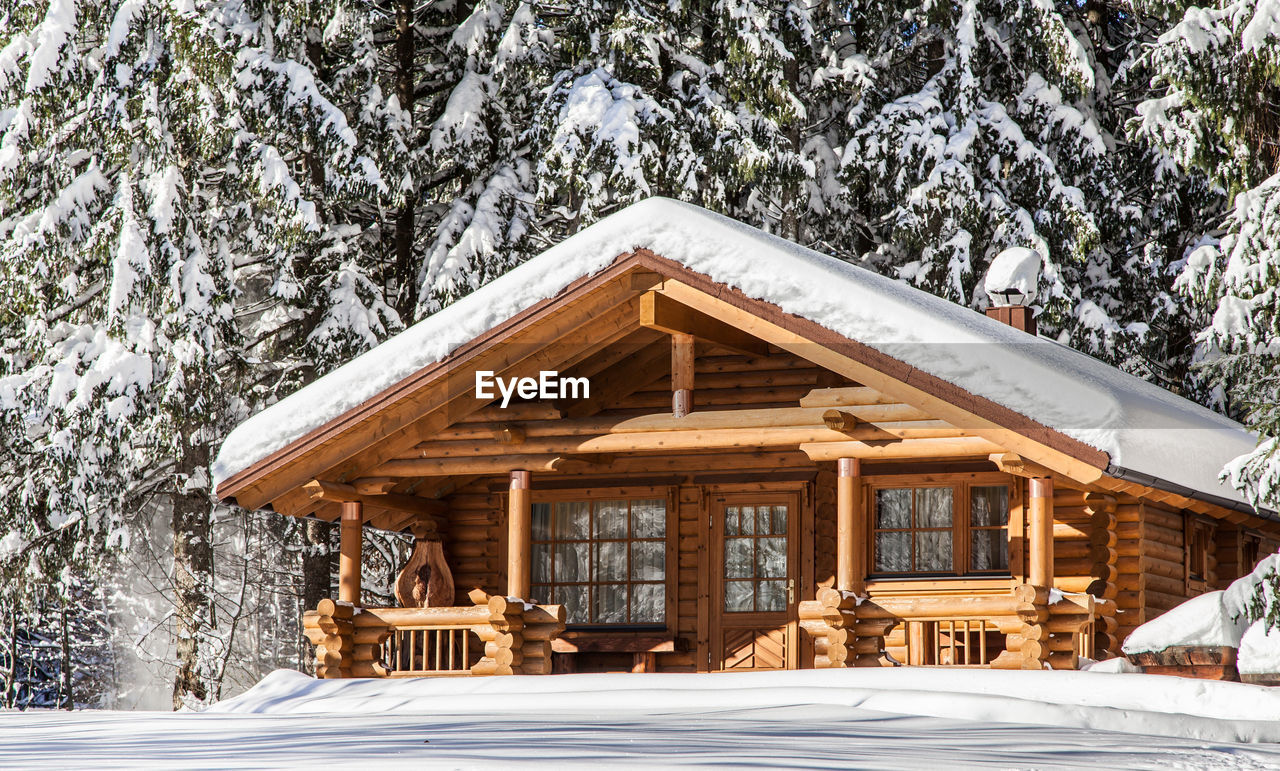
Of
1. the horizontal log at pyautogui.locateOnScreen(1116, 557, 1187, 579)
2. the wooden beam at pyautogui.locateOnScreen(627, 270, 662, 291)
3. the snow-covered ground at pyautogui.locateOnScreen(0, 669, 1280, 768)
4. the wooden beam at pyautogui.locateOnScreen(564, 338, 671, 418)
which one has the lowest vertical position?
the snow-covered ground at pyautogui.locateOnScreen(0, 669, 1280, 768)

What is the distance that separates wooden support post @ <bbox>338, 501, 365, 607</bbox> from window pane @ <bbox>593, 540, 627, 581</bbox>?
256cm

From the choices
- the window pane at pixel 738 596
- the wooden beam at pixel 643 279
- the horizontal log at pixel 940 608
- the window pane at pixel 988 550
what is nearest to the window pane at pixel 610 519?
the window pane at pixel 738 596

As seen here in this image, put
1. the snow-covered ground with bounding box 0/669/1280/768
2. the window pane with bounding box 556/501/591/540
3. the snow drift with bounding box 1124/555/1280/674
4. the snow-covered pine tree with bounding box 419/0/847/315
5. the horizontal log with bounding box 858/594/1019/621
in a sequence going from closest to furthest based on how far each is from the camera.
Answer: the snow-covered ground with bounding box 0/669/1280/768 < the snow drift with bounding box 1124/555/1280/674 < the horizontal log with bounding box 858/594/1019/621 < the window pane with bounding box 556/501/591/540 < the snow-covered pine tree with bounding box 419/0/847/315

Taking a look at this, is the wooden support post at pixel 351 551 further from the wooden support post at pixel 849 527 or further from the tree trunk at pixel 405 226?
the tree trunk at pixel 405 226

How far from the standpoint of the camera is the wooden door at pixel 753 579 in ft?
49.5

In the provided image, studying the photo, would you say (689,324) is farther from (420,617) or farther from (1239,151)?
(1239,151)

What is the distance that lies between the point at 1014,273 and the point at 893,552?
12.3 ft

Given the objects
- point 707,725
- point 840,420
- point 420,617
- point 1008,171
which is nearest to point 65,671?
point 420,617

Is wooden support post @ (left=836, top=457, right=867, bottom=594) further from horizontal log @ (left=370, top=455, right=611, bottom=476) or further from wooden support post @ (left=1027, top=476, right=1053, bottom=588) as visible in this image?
horizontal log @ (left=370, top=455, right=611, bottom=476)

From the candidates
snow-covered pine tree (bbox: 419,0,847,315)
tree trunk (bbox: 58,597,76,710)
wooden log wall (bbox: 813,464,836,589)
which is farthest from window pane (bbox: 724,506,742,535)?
tree trunk (bbox: 58,597,76,710)

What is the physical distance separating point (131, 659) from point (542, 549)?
20.8m

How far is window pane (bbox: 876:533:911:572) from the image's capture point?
48.0 feet

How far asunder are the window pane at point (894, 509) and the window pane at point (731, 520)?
4.81ft

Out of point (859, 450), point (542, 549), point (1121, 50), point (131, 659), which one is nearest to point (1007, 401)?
point (859, 450)
